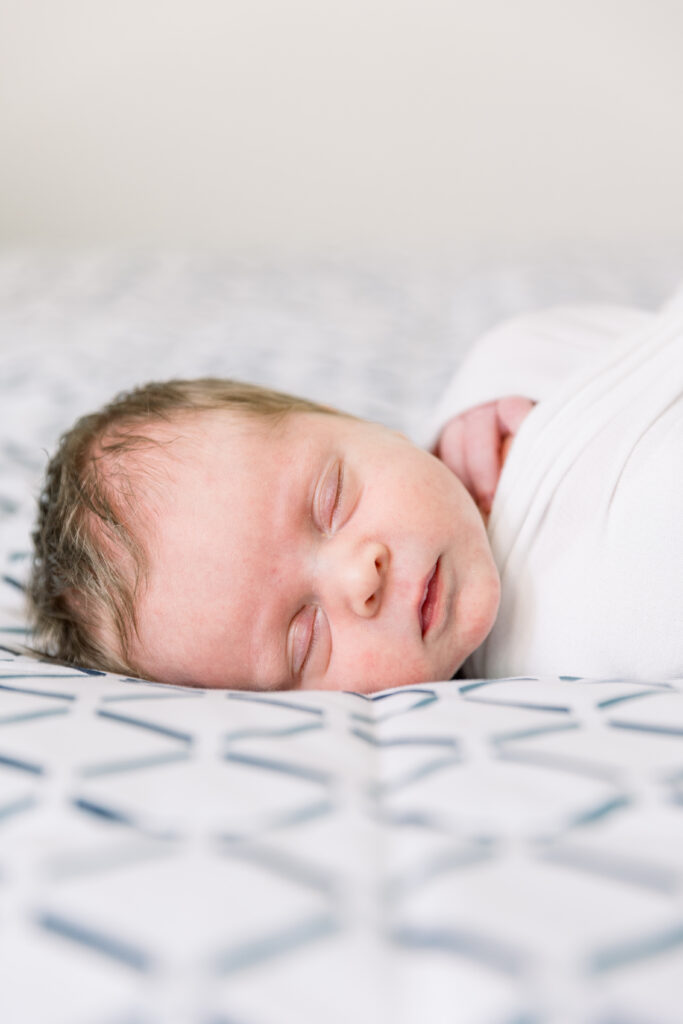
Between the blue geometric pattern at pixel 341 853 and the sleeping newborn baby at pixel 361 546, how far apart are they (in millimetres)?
113

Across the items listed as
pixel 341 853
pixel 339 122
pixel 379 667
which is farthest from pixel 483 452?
pixel 339 122

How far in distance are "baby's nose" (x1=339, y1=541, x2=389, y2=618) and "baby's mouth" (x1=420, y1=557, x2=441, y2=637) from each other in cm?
4

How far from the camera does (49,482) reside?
3.15 feet

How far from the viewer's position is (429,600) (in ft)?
2.62

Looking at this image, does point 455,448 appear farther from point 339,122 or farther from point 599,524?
point 339,122

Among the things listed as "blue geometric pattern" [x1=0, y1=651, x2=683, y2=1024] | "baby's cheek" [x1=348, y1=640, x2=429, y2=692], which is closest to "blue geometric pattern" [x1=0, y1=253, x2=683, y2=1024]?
"blue geometric pattern" [x1=0, y1=651, x2=683, y2=1024]

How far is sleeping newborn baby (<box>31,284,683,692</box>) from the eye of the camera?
771 millimetres

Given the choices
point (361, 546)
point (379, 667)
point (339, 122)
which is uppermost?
point (339, 122)

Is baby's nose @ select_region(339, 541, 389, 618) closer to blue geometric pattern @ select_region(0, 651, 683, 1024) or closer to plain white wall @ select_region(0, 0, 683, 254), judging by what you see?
blue geometric pattern @ select_region(0, 651, 683, 1024)

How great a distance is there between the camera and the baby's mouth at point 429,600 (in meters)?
0.79

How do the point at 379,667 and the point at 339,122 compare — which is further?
the point at 339,122

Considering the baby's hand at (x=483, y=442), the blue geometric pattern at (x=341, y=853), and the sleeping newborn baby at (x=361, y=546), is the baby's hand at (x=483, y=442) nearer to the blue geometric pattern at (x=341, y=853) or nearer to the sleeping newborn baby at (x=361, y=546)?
the sleeping newborn baby at (x=361, y=546)

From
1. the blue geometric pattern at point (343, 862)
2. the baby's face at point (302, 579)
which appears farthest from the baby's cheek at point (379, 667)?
the blue geometric pattern at point (343, 862)

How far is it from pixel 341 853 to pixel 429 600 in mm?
409
